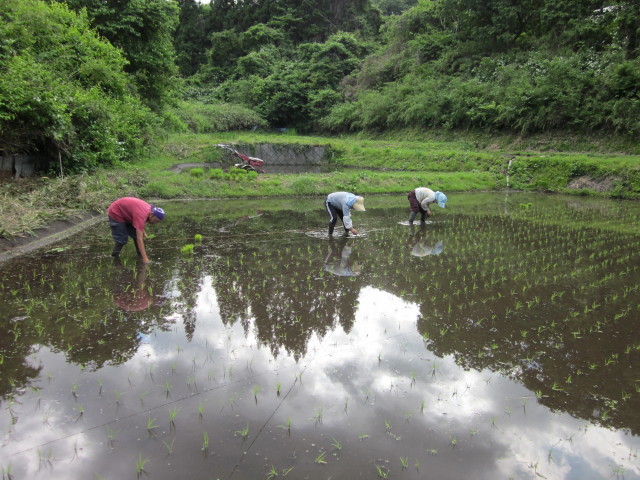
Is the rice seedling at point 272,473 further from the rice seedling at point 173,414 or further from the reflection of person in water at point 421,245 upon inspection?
the reflection of person in water at point 421,245

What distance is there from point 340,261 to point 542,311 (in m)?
3.51

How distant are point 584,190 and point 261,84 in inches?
1155

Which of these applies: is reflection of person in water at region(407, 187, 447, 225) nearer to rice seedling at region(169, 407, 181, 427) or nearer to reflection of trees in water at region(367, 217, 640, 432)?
reflection of trees in water at region(367, 217, 640, 432)

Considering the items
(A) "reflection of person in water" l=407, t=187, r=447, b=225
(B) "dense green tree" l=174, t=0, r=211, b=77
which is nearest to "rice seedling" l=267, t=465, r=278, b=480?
(A) "reflection of person in water" l=407, t=187, r=447, b=225

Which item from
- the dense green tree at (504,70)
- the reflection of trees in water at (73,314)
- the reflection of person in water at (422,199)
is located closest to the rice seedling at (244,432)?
the reflection of trees in water at (73,314)

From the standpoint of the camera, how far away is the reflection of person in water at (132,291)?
552 centimetres

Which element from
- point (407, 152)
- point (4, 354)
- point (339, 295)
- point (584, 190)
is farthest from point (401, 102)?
point (4, 354)

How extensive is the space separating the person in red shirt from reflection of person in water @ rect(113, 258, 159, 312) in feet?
1.59

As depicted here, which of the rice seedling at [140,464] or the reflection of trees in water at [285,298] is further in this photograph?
the reflection of trees in water at [285,298]

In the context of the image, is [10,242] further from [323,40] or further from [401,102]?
[323,40]

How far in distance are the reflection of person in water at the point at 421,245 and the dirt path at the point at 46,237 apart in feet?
24.0

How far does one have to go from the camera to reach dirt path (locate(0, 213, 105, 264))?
7.63m

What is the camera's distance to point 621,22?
67.5ft

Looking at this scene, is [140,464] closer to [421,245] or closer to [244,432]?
[244,432]
